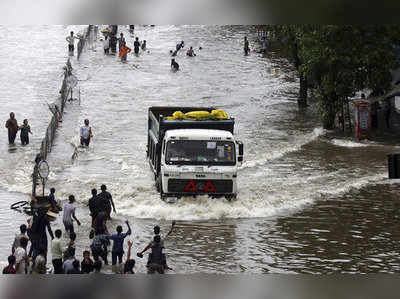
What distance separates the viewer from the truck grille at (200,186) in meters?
21.4

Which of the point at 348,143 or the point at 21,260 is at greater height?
the point at 348,143

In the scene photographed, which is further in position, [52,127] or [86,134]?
[52,127]

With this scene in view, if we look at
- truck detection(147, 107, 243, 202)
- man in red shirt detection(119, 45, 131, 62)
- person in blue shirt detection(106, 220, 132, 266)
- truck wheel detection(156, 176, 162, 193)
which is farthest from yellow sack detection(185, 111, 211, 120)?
man in red shirt detection(119, 45, 131, 62)

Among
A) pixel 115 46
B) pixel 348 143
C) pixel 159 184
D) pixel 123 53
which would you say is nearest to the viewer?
pixel 159 184

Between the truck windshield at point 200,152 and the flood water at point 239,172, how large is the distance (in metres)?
1.17

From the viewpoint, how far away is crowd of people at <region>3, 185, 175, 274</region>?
504 inches

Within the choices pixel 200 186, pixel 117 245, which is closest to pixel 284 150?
pixel 200 186

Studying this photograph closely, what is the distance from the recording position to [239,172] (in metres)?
28.6

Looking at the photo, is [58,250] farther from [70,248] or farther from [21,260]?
[70,248]

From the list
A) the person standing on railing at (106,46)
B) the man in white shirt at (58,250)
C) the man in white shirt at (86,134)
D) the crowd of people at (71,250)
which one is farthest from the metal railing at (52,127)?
the person standing on railing at (106,46)

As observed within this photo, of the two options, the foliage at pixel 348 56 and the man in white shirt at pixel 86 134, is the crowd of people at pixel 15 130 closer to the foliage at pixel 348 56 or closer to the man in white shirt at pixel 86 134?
the man in white shirt at pixel 86 134

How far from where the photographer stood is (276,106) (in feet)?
147

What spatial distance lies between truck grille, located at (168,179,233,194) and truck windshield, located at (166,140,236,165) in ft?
1.73

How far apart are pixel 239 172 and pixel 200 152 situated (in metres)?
7.28
